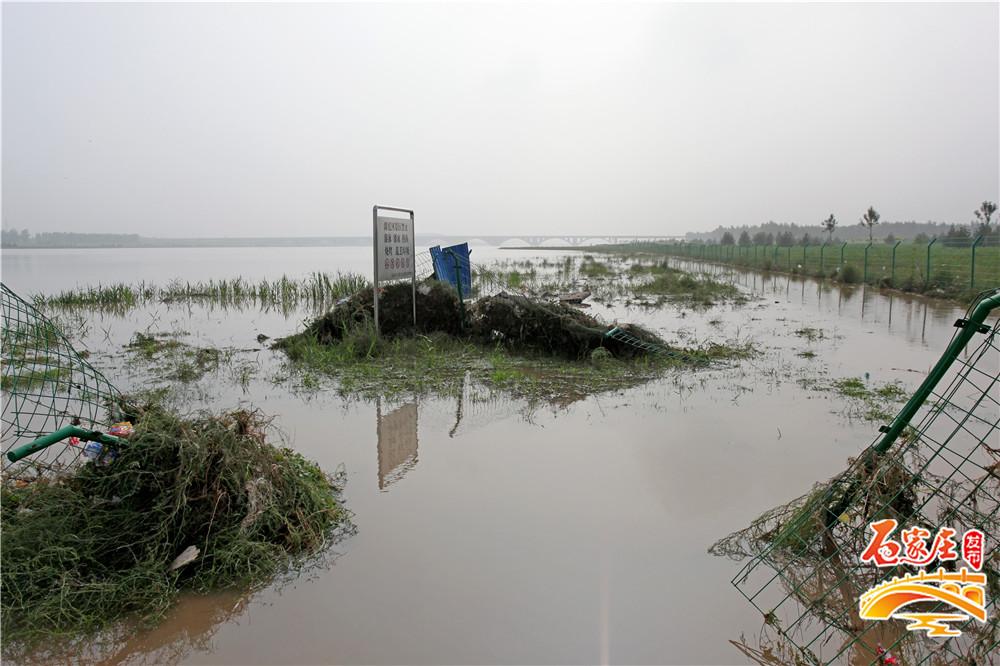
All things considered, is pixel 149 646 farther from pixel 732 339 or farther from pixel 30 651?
pixel 732 339

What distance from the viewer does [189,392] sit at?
22.2 ft

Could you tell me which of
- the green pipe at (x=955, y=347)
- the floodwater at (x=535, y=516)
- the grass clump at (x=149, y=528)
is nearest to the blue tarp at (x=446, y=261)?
the floodwater at (x=535, y=516)

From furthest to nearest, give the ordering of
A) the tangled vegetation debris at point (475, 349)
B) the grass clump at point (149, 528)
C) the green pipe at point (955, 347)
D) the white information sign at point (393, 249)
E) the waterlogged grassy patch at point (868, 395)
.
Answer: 1. the white information sign at point (393, 249)
2. the tangled vegetation debris at point (475, 349)
3. the waterlogged grassy patch at point (868, 395)
4. the grass clump at point (149, 528)
5. the green pipe at point (955, 347)

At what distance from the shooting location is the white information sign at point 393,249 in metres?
8.66

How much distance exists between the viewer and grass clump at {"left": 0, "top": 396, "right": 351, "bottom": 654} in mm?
2785

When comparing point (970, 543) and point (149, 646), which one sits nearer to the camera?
point (970, 543)

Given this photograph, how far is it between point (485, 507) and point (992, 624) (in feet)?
8.15

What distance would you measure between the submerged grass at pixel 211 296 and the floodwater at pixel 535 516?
848 cm

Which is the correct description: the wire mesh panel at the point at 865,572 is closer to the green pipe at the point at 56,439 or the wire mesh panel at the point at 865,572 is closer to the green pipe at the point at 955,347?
the green pipe at the point at 955,347

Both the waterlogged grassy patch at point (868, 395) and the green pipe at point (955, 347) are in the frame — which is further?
the waterlogged grassy patch at point (868, 395)

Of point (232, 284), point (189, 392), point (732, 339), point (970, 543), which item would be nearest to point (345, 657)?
point (970, 543)

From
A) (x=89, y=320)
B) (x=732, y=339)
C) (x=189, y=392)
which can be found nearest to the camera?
(x=189, y=392)

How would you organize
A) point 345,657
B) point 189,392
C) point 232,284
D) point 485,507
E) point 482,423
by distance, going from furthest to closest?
point 232,284 < point 189,392 < point 482,423 < point 485,507 < point 345,657

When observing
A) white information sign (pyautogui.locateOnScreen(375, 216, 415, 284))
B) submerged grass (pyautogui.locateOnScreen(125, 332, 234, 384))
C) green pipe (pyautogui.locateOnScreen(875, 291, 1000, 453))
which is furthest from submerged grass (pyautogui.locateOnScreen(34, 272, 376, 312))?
green pipe (pyautogui.locateOnScreen(875, 291, 1000, 453))
